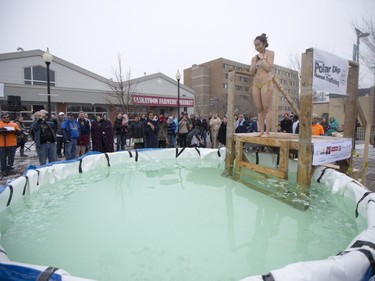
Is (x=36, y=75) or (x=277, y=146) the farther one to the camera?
(x=36, y=75)

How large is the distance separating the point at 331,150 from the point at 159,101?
62.0 feet

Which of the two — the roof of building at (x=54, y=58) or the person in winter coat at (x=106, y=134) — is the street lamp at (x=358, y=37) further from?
the roof of building at (x=54, y=58)

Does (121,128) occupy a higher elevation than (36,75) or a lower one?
lower

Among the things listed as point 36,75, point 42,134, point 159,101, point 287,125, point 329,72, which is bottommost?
point 42,134

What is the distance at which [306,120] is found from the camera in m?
3.02

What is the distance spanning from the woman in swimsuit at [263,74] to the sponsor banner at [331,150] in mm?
862

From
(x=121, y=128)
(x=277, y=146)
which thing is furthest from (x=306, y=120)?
(x=121, y=128)

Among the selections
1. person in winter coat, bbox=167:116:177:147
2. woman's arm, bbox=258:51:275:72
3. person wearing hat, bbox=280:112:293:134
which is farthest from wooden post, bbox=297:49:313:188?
person in winter coat, bbox=167:116:177:147

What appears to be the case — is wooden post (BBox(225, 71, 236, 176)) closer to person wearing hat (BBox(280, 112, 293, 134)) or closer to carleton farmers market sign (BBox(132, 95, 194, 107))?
person wearing hat (BBox(280, 112, 293, 134))

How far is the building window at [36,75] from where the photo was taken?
16047 mm

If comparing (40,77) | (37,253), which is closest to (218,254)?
(37,253)

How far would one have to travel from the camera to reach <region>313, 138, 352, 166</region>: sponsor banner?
3089mm

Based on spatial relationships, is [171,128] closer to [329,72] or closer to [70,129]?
[70,129]

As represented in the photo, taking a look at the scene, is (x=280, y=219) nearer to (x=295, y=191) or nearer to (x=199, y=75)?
Answer: (x=295, y=191)
